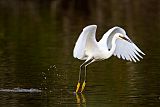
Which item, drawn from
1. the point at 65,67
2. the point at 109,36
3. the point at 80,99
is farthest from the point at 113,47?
the point at 65,67

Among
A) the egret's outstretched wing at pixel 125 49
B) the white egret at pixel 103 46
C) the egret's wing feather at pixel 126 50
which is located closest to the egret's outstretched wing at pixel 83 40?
the white egret at pixel 103 46

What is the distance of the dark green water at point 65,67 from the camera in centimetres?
1551

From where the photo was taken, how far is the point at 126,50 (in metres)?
A: 18.1

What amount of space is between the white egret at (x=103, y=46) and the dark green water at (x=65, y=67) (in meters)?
0.59

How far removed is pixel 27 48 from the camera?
26031mm

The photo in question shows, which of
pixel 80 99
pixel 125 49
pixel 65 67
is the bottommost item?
pixel 80 99

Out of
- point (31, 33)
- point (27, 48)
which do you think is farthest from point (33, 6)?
point (27, 48)

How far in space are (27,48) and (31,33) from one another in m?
7.07

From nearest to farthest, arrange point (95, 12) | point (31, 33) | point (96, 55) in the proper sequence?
point (96, 55) < point (31, 33) < point (95, 12)

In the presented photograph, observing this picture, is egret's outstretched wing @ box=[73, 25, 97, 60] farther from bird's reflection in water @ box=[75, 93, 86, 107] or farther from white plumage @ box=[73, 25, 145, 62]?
bird's reflection in water @ box=[75, 93, 86, 107]

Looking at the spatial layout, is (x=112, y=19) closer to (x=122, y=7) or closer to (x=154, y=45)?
(x=122, y=7)

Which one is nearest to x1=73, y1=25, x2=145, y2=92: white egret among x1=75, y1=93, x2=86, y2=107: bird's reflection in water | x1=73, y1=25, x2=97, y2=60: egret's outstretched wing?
x1=73, y1=25, x2=97, y2=60: egret's outstretched wing

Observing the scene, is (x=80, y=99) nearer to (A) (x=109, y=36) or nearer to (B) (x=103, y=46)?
(B) (x=103, y=46)

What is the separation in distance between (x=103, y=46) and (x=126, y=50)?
3.03 feet
